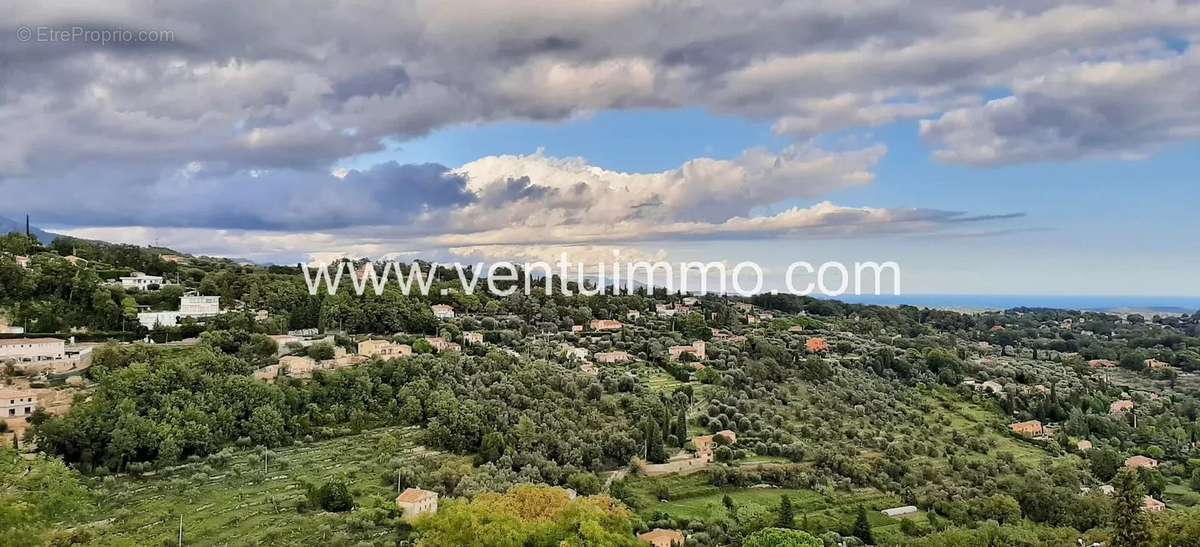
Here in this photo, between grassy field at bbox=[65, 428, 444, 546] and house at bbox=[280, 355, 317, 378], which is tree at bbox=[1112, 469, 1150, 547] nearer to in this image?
grassy field at bbox=[65, 428, 444, 546]

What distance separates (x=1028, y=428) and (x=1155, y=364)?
36.0 meters

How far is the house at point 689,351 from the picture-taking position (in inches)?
2074

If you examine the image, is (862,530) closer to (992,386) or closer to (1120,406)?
(992,386)

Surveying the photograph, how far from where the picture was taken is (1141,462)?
37.9 metres

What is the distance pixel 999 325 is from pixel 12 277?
110m

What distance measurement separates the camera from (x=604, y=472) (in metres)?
31.5

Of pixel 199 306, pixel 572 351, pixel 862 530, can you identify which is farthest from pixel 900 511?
pixel 199 306

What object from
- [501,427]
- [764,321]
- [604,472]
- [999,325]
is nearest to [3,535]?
[501,427]

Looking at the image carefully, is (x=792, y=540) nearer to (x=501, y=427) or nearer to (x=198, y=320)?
(x=501, y=427)

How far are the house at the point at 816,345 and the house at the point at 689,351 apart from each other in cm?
A: 899

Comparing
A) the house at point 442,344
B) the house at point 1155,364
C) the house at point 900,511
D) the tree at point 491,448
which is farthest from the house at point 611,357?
the house at point 1155,364

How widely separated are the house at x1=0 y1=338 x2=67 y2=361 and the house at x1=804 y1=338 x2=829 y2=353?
4819 centimetres

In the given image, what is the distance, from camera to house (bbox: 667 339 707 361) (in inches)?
2074

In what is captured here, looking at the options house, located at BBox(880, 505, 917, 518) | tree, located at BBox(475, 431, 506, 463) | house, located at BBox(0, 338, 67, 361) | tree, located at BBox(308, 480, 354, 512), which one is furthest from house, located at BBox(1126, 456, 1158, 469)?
house, located at BBox(0, 338, 67, 361)
